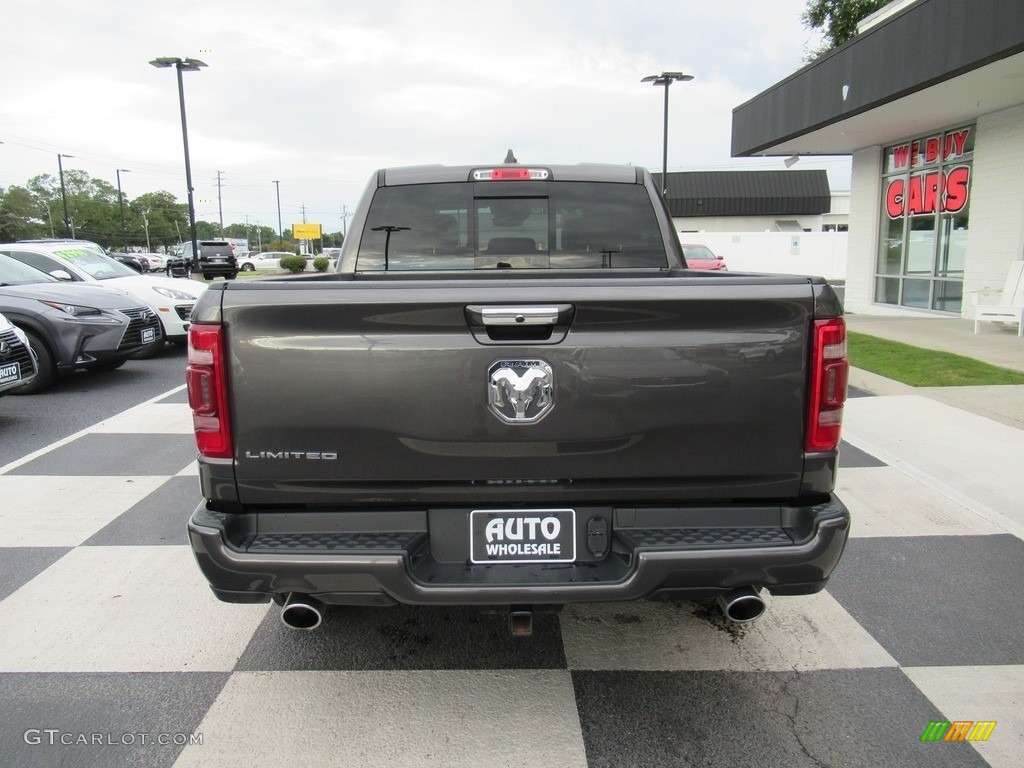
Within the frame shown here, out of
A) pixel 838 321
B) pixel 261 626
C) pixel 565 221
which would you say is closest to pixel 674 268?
Answer: pixel 565 221

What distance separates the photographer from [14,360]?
22.7ft

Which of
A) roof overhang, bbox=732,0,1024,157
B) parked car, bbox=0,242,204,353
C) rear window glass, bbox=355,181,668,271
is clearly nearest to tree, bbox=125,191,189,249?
parked car, bbox=0,242,204,353

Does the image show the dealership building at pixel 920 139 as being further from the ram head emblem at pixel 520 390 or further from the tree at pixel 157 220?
the tree at pixel 157 220

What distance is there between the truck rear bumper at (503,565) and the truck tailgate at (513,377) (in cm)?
19

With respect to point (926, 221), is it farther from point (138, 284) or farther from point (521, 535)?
point (521, 535)

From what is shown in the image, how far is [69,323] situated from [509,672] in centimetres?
758

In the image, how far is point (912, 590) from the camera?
370 centimetres

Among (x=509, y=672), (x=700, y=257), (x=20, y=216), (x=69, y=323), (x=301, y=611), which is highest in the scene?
(x=20, y=216)

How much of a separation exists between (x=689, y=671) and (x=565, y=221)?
2263 millimetres

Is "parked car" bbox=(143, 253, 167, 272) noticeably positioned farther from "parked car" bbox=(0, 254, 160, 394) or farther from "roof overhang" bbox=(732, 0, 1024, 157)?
"parked car" bbox=(0, 254, 160, 394)

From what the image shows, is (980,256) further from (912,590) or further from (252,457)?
(252,457)

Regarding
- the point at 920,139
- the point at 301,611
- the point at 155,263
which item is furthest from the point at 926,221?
the point at 155,263

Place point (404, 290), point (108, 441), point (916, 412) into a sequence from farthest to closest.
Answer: point (916, 412) < point (108, 441) < point (404, 290)

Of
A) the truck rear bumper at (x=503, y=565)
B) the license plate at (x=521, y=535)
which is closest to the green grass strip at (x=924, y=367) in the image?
the truck rear bumper at (x=503, y=565)
